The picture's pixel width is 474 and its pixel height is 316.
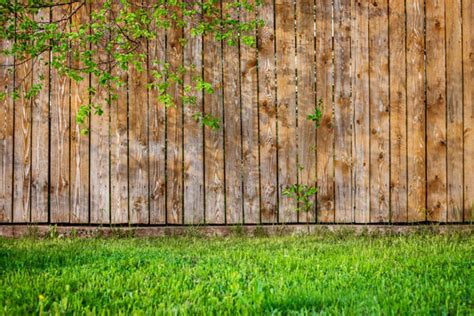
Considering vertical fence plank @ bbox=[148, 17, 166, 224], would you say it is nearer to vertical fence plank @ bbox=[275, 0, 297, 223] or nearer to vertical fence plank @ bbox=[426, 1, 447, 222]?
vertical fence plank @ bbox=[275, 0, 297, 223]

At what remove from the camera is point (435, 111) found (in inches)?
214

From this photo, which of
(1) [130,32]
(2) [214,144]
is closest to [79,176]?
(2) [214,144]

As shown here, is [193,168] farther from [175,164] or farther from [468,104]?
[468,104]

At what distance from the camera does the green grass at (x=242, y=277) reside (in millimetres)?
2438

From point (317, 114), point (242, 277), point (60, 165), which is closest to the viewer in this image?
point (242, 277)

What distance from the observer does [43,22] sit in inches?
207

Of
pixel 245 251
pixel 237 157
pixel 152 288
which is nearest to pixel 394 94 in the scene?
pixel 237 157

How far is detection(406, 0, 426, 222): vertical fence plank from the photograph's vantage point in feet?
17.7

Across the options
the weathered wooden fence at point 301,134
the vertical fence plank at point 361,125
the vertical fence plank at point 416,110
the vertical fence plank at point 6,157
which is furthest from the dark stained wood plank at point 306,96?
the vertical fence plank at point 6,157

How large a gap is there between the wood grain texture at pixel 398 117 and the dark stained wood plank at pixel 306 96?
820 mm

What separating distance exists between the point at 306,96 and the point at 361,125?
0.65 metres

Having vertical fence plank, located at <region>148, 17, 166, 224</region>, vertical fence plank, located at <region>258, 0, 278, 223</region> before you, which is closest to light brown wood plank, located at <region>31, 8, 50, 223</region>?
vertical fence plank, located at <region>148, 17, 166, 224</region>

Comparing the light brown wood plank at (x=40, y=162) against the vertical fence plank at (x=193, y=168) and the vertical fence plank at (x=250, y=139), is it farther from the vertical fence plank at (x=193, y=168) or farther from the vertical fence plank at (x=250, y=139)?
the vertical fence plank at (x=250, y=139)

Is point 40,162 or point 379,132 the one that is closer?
point 379,132
